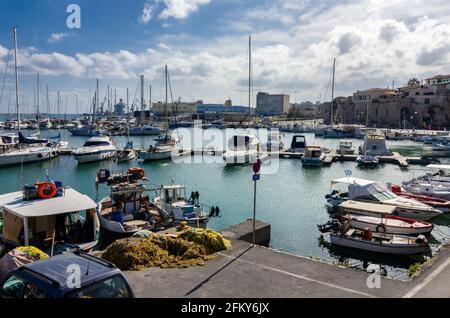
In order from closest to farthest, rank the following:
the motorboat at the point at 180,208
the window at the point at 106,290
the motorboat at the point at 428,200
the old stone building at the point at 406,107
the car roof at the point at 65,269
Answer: the window at the point at 106,290 → the car roof at the point at 65,269 → the motorboat at the point at 180,208 → the motorboat at the point at 428,200 → the old stone building at the point at 406,107

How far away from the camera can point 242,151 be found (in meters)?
49.3

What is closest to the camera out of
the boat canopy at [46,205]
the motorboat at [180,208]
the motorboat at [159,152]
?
the boat canopy at [46,205]

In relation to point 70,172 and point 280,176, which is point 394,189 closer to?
point 280,176

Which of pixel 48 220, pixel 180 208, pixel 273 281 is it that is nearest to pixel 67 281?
pixel 273 281

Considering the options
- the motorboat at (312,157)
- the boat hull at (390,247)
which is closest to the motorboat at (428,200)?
the boat hull at (390,247)

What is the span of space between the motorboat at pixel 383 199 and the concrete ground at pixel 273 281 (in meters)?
11.1

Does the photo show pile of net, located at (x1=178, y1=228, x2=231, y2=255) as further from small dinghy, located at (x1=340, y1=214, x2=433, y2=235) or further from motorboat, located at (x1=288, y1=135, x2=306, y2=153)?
motorboat, located at (x1=288, y1=135, x2=306, y2=153)

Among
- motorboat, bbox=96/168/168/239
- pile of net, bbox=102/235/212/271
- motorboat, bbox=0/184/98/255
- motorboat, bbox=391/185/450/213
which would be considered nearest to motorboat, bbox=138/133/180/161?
motorboat, bbox=96/168/168/239

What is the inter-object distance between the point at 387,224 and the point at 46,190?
52.1 ft

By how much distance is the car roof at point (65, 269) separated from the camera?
21.8 ft

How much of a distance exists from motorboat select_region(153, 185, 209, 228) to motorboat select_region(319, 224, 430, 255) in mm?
6551

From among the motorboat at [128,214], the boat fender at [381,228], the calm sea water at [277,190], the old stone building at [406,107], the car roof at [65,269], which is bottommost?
the calm sea water at [277,190]

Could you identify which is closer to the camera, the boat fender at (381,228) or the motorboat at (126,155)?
the boat fender at (381,228)

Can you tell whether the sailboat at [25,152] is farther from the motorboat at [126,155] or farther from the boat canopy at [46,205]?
the boat canopy at [46,205]
